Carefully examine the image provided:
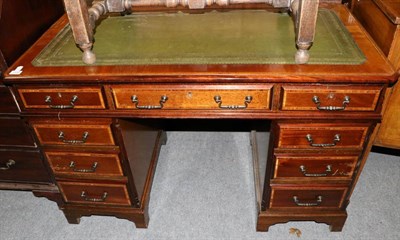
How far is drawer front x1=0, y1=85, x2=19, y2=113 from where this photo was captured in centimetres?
156

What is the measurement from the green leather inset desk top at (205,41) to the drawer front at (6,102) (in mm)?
228

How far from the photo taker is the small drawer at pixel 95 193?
1.85m

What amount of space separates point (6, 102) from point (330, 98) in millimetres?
1469

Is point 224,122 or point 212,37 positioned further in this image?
point 224,122

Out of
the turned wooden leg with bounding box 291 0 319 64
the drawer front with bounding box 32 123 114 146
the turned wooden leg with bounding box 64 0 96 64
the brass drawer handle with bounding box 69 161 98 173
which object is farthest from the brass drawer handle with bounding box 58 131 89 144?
the turned wooden leg with bounding box 291 0 319 64

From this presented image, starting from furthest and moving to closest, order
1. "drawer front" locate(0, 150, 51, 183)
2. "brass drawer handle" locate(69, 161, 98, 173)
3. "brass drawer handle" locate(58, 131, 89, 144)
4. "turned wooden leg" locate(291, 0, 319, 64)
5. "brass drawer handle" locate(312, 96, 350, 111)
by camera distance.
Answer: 1. "drawer front" locate(0, 150, 51, 183)
2. "brass drawer handle" locate(69, 161, 98, 173)
3. "brass drawer handle" locate(58, 131, 89, 144)
4. "brass drawer handle" locate(312, 96, 350, 111)
5. "turned wooden leg" locate(291, 0, 319, 64)

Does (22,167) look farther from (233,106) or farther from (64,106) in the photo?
(233,106)

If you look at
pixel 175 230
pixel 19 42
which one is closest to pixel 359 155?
pixel 175 230

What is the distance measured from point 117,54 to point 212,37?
44cm

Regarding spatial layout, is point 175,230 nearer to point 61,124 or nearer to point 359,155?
point 61,124

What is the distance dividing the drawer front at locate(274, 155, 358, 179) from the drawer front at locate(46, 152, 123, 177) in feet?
2.70

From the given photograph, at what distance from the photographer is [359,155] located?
161 cm

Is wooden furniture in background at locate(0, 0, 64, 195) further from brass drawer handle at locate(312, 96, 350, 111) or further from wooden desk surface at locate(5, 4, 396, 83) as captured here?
brass drawer handle at locate(312, 96, 350, 111)

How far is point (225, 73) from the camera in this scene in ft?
4.34
